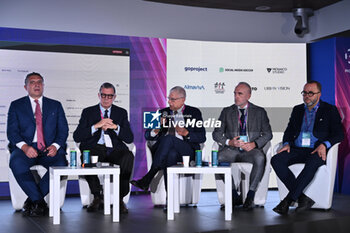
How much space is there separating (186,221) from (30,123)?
191 cm

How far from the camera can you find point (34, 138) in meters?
4.71

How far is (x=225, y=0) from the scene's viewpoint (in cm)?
645

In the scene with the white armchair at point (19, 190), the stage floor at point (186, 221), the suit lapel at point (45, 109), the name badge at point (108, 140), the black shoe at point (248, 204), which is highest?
the suit lapel at point (45, 109)

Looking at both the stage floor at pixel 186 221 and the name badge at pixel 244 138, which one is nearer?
the stage floor at pixel 186 221

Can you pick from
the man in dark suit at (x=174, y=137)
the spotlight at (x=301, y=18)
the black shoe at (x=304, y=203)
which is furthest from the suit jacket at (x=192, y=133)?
the spotlight at (x=301, y=18)

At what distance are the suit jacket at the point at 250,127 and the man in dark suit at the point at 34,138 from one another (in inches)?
65.1

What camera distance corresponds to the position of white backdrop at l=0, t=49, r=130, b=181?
564 centimetres

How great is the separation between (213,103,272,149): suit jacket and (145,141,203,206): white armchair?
0.50 meters

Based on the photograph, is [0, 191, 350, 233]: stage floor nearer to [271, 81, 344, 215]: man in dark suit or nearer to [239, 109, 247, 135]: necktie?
[271, 81, 344, 215]: man in dark suit

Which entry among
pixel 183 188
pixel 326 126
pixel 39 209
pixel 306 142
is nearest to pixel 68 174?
pixel 39 209

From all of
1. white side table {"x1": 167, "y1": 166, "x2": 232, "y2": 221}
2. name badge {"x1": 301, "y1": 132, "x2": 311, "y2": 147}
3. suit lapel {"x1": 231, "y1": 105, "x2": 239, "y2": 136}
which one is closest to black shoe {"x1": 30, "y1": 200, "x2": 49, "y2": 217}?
white side table {"x1": 167, "y1": 166, "x2": 232, "y2": 221}

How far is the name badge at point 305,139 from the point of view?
480 centimetres

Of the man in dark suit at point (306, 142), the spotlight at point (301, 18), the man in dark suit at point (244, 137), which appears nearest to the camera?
the man in dark suit at point (306, 142)

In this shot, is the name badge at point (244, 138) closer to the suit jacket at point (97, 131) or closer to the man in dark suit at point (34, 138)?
the suit jacket at point (97, 131)
